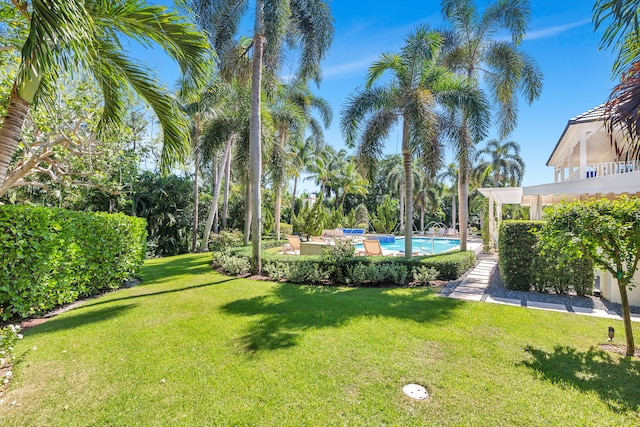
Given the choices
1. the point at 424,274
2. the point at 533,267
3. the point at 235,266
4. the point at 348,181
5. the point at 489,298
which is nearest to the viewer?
the point at 489,298

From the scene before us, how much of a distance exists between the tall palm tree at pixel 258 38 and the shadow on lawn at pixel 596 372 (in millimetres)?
7917

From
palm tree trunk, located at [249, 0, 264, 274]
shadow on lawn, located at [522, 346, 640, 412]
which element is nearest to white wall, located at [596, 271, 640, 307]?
shadow on lawn, located at [522, 346, 640, 412]

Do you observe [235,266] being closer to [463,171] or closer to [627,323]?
[463,171]

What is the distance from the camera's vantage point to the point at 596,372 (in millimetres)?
3828

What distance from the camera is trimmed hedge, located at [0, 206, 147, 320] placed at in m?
5.29

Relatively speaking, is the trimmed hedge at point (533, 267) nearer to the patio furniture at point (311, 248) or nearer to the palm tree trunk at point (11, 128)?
the patio furniture at point (311, 248)

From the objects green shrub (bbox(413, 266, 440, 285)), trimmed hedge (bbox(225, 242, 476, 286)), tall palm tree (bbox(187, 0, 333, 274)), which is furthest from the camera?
tall palm tree (bbox(187, 0, 333, 274))

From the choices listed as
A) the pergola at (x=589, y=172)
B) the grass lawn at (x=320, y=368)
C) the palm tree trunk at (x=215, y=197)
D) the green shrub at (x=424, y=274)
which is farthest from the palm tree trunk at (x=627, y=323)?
the palm tree trunk at (x=215, y=197)

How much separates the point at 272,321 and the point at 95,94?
10.2 meters

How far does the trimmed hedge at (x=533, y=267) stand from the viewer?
732 cm

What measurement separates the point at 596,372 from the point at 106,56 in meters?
8.30

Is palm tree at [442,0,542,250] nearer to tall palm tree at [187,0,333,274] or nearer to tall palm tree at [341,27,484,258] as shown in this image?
tall palm tree at [341,27,484,258]

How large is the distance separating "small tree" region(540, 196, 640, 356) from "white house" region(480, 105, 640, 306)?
2.34ft

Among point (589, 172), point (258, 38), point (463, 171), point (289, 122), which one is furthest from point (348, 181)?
point (258, 38)
